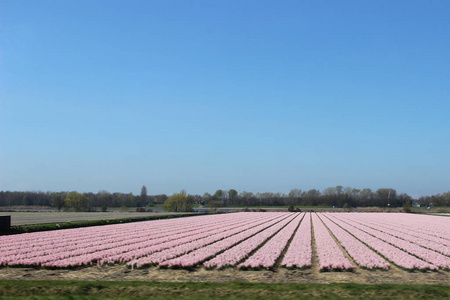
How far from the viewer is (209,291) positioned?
40.9 feet

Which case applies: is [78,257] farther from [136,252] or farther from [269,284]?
[269,284]

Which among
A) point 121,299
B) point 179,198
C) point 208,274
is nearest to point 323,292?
point 208,274

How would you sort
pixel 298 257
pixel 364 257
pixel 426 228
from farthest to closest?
pixel 426 228 < pixel 364 257 < pixel 298 257

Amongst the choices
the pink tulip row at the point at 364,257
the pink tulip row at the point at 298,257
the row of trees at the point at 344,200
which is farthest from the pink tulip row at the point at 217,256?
the row of trees at the point at 344,200

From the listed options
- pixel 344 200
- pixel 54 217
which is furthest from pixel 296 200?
pixel 54 217

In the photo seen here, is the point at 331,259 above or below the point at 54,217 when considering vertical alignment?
above

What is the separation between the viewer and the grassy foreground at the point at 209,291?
12.0 metres

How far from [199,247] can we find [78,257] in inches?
262

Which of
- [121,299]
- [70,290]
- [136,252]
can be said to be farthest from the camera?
[136,252]

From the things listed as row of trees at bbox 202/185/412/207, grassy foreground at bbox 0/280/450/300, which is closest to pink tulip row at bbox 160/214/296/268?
grassy foreground at bbox 0/280/450/300

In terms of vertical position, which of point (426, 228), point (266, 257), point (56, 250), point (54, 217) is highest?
point (426, 228)

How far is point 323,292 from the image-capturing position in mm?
12367

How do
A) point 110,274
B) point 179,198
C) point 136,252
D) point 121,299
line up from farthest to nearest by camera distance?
1. point 179,198
2. point 136,252
3. point 110,274
4. point 121,299

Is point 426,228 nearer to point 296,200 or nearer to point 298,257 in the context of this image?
point 298,257
